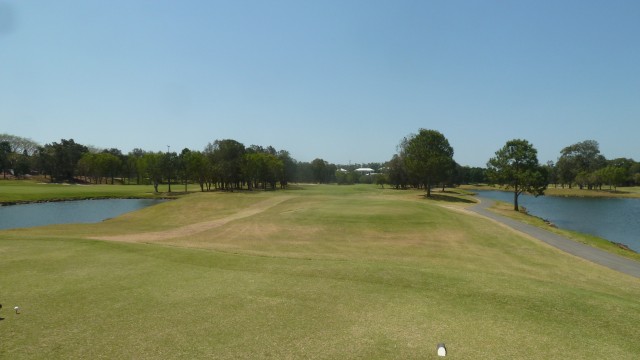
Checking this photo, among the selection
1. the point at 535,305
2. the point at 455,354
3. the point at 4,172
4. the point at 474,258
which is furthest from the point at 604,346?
the point at 4,172

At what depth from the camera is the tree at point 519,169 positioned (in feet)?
192

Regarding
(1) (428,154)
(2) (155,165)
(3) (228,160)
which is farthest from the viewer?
(2) (155,165)

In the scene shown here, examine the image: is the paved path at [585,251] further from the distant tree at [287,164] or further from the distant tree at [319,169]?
the distant tree at [319,169]

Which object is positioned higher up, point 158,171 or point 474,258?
point 158,171

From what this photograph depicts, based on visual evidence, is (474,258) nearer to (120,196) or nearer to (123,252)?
(123,252)

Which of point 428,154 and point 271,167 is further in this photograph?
point 271,167

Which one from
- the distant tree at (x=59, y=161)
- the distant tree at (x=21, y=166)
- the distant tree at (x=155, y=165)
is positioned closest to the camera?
the distant tree at (x=155, y=165)

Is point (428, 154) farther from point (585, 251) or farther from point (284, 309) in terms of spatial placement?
point (284, 309)

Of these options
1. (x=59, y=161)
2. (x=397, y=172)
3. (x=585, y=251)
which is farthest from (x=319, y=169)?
(x=585, y=251)

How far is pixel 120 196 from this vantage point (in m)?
94.1

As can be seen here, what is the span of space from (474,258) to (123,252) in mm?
19677

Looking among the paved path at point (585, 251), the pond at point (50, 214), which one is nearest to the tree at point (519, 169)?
the paved path at point (585, 251)

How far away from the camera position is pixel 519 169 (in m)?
60.5

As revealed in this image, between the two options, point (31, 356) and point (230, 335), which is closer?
point (31, 356)
